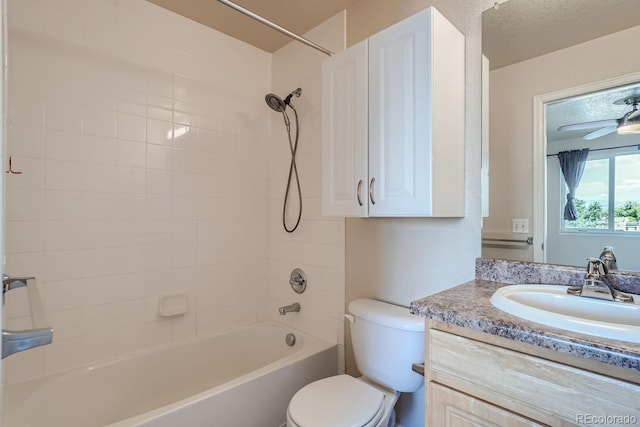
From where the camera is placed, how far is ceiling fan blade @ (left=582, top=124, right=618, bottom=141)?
1104 millimetres

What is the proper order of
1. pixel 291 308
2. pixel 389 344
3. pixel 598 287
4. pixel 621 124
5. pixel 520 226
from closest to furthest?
pixel 598 287 → pixel 621 124 → pixel 520 226 → pixel 389 344 → pixel 291 308

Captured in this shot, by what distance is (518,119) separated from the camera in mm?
1318

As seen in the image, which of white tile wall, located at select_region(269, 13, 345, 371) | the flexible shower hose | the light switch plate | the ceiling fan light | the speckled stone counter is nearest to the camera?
the speckled stone counter

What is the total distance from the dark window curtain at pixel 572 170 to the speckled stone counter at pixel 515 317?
0.70 ft

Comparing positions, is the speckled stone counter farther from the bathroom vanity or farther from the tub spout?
the tub spout

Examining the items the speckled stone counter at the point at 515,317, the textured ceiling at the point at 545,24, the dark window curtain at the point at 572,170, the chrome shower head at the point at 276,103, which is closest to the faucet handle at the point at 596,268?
the speckled stone counter at the point at 515,317

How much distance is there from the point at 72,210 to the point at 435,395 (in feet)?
6.04

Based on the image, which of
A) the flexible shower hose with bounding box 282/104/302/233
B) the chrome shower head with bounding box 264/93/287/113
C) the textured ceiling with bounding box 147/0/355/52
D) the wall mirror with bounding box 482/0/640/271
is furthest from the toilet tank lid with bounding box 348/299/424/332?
the textured ceiling with bounding box 147/0/355/52

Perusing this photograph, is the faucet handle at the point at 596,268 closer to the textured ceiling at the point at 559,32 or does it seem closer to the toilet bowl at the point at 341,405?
the textured ceiling at the point at 559,32

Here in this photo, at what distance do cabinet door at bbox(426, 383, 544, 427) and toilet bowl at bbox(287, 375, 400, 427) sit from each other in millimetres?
393

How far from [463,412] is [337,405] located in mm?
589

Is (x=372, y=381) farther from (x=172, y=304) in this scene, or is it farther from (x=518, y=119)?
(x=518, y=119)

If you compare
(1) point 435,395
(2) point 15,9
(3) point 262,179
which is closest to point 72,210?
(2) point 15,9

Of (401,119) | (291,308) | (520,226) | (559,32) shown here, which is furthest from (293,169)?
(559,32)
